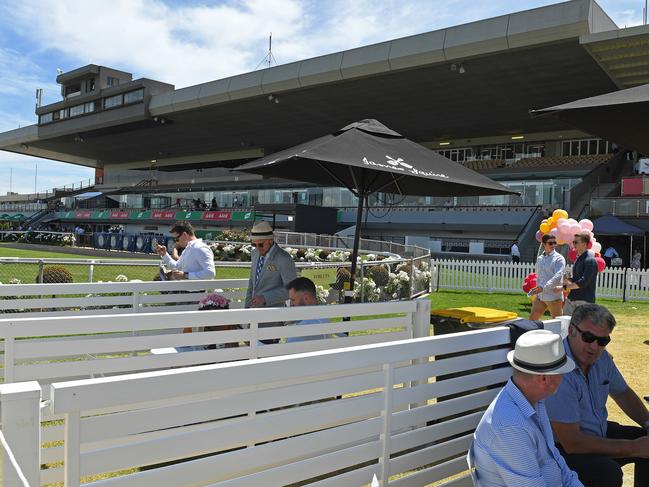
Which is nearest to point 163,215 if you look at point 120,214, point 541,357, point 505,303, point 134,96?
point 120,214

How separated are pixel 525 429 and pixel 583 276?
5777 millimetres

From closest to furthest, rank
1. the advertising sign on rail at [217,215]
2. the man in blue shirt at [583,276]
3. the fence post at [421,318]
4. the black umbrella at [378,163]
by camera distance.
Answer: the fence post at [421,318]
the black umbrella at [378,163]
the man in blue shirt at [583,276]
the advertising sign on rail at [217,215]

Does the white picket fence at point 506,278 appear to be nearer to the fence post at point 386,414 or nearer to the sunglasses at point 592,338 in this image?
the sunglasses at point 592,338

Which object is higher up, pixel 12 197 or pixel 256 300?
→ pixel 12 197

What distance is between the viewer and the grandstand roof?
28047 mm

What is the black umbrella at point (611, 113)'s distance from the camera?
12.1 ft

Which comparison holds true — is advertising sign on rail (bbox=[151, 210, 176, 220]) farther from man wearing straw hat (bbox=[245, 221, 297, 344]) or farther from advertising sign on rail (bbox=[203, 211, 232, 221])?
man wearing straw hat (bbox=[245, 221, 297, 344])

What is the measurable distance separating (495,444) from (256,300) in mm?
3230

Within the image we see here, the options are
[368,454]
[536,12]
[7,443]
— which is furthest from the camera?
[536,12]

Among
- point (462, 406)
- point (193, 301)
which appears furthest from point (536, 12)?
point (462, 406)

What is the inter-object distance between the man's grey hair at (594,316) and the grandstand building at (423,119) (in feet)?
44.5

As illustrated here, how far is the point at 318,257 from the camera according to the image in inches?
800

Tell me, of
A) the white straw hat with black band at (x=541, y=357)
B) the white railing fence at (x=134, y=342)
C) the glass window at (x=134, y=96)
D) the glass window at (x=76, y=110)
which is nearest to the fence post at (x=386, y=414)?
the white straw hat with black band at (x=541, y=357)

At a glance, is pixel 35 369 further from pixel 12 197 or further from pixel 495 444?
pixel 12 197
